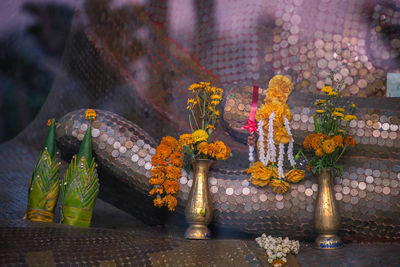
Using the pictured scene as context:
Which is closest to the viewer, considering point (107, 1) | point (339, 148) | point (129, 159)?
point (339, 148)

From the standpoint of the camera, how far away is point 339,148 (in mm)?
2180

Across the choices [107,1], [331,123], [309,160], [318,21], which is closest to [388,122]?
[331,123]

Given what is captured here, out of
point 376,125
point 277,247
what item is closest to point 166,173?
point 277,247

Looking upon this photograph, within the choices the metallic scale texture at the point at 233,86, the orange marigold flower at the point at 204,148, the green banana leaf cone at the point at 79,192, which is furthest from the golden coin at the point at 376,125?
the green banana leaf cone at the point at 79,192

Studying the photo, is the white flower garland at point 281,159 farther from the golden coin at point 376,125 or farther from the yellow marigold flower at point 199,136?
the golden coin at point 376,125

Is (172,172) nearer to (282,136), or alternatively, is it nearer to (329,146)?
(282,136)

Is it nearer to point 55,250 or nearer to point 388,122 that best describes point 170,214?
point 55,250

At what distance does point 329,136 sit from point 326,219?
0.39m

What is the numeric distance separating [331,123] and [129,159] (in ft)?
3.30

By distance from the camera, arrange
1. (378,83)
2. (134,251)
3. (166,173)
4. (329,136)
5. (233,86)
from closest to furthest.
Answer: (134,251) < (329,136) < (166,173) < (233,86) < (378,83)

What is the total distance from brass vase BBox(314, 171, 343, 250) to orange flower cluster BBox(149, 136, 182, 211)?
0.67 m

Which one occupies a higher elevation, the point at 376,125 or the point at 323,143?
the point at 376,125

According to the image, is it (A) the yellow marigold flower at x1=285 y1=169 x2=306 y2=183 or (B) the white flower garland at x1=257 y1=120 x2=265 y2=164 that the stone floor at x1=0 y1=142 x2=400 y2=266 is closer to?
(A) the yellow marigold flower at x1=285 y1=169 x2=306 y2=183

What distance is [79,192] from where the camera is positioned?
7.01 feet
